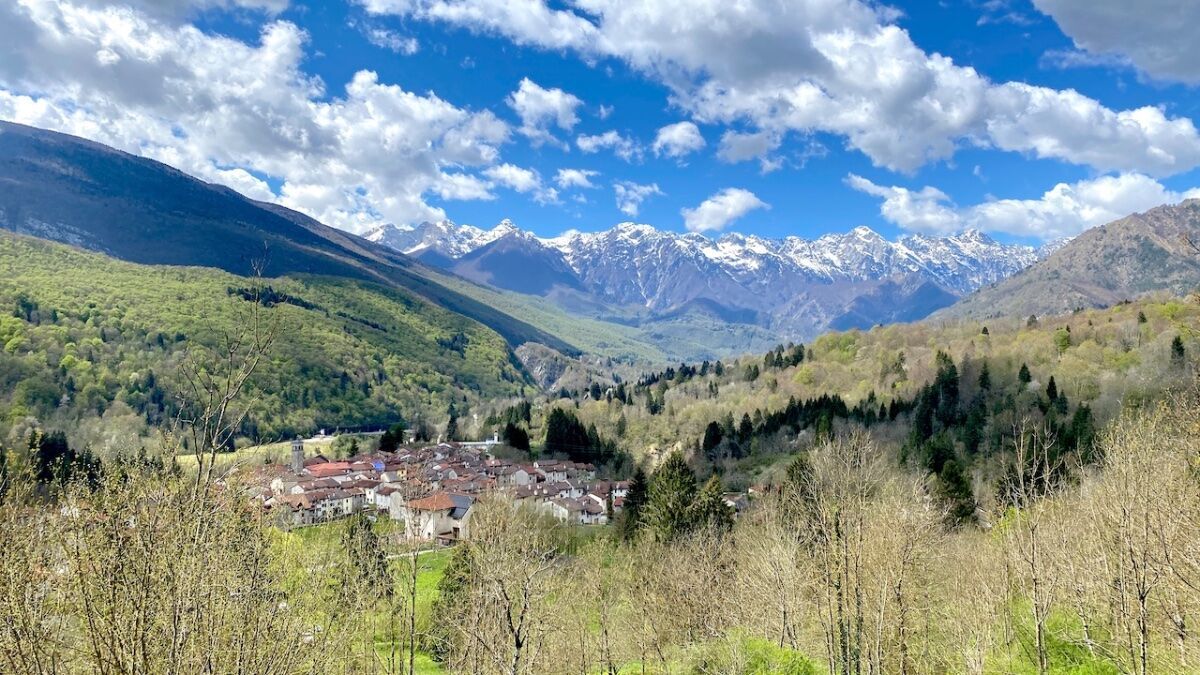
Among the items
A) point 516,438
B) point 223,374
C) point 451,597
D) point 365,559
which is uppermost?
point 223,374

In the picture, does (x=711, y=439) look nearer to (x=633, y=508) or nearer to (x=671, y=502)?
(x=633, y=508)

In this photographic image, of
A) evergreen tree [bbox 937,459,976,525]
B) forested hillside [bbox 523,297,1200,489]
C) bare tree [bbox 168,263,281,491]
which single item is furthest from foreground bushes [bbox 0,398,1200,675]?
forested hillside [bbox 523,297,1200,489]

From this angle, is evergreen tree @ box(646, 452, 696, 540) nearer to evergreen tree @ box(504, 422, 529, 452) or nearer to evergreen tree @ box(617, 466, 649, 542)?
evergreen tree @ box(617, 466, 649, 542)

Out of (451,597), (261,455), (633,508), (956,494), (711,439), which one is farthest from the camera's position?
(711,439)

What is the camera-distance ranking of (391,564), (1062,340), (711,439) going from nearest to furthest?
(391,564) → (711,439) → (1062,340)

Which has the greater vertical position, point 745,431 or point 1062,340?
point 1062,340

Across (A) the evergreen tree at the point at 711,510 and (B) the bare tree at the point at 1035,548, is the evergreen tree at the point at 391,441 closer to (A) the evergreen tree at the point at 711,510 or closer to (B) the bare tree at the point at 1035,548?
(A) the evergreen tree at the point at 711,510

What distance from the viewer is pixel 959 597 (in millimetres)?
27219

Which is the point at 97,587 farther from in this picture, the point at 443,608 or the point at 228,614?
the point at 443,608

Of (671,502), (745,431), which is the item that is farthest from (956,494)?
(745,431)

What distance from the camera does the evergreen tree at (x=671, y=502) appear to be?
163 ft

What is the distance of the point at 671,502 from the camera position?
168 feet

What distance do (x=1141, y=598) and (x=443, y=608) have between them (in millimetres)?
33383

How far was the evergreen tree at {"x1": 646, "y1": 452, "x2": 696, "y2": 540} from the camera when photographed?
49.6 metres
